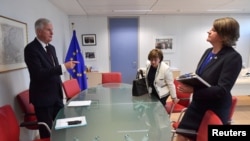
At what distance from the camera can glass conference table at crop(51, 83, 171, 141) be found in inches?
58.3

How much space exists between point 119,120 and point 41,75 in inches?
35.8

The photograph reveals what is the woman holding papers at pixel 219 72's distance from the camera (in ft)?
4.69

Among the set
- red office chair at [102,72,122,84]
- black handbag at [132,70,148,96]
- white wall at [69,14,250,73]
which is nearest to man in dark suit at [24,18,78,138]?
black handbag at [132,70,148,96]

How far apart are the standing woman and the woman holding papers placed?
0.97 m

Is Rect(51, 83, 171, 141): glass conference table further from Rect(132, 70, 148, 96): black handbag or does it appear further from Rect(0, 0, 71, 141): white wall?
Rect(0, 0, 71, 141): white wall

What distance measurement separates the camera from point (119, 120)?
6.07 feet

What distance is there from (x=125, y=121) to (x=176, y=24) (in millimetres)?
4439

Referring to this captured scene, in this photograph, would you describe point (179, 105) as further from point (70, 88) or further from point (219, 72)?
point (70, 88)

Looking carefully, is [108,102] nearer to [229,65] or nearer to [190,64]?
[229,65]

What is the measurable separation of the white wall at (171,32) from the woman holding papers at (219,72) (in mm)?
4008

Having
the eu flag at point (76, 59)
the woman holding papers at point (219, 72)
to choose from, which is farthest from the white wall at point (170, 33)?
the woman holding papers at point (219, 72)

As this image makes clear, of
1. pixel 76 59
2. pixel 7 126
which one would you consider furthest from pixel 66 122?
pixel 76 59

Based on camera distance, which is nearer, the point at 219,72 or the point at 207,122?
the point at 207,122

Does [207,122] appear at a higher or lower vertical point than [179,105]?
higher
